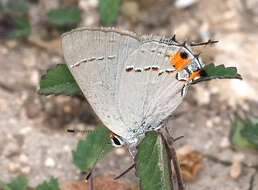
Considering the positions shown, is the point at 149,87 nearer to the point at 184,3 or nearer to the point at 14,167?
the point at 14,167

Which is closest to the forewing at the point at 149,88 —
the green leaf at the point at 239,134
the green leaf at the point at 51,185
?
the green leaf at the point at 51,185

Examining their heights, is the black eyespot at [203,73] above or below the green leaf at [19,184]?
above

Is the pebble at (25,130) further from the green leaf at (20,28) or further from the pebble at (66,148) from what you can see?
the green leaf at (20,28)

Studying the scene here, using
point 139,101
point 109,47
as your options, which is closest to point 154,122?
point 139,101

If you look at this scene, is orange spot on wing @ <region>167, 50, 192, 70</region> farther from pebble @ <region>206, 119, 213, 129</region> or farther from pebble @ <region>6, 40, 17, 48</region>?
pebble @ <region>6, 40, 17, 48</region>

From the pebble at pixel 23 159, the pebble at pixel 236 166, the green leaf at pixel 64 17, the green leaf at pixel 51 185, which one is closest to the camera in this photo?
the green leaf at pixel 51 185

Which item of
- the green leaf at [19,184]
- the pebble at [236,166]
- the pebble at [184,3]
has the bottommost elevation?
the green leaf at [19,184]
